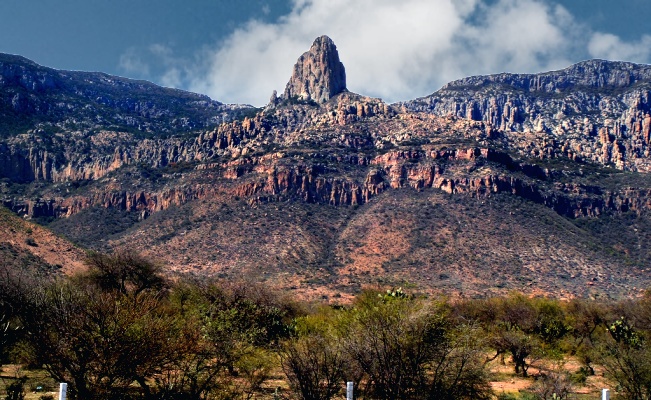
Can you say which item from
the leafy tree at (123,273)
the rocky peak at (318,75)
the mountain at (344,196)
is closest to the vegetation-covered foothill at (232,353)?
the leafy tree at (123,273)

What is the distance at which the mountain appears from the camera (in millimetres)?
80625

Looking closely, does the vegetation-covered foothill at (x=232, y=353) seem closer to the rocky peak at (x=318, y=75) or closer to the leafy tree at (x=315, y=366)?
the leafy tree at (x=315, y=366)

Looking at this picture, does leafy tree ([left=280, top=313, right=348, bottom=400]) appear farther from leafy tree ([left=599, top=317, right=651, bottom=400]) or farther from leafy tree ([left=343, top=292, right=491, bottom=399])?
leafy tree ([left=599, top=317, right=651, bottom=400])

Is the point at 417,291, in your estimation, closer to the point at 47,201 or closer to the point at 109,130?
the point at 47,201

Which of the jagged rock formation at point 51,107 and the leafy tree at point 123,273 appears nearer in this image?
the leafy tree at point 123,273

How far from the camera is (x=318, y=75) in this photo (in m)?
166

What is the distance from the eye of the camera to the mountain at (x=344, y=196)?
8062cm

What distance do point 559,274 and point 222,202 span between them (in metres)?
58.3

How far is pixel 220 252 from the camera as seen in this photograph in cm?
8500

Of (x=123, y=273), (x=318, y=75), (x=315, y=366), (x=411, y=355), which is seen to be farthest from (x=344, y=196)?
(x=411, y=355)

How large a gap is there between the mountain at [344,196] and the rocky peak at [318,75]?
0.50 meters

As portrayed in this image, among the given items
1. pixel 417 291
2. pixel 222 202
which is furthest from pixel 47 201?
pixel 417 291

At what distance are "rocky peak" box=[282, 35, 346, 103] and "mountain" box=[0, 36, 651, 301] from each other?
50 cm

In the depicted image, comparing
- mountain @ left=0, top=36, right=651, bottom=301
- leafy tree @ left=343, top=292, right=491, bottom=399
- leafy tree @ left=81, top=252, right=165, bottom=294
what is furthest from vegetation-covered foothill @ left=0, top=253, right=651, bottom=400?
mountain @ left=0, top=36, right=651, bottom=301
